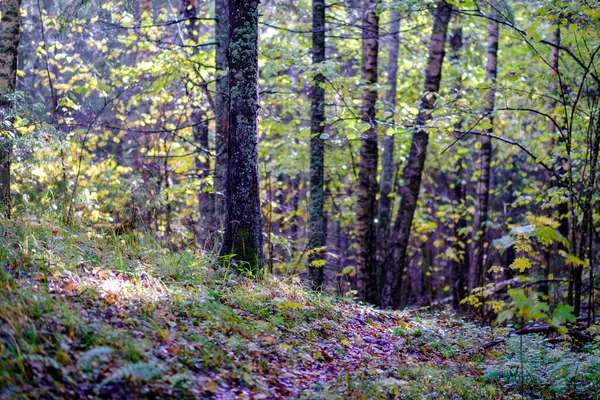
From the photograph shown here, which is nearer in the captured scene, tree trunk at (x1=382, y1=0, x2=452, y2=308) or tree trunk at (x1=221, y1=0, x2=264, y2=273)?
tree trunk at (x1=221, y1=0, x2=264, y2=273)

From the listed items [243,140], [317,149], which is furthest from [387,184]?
[243,140]

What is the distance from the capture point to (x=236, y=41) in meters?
6.55

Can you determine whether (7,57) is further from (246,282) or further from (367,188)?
(367,188)

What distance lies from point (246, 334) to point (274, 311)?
937 millimetres

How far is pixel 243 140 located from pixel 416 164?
15.6 ft

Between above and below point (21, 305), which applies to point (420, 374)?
below

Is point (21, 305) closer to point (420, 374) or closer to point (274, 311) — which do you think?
point (274, 311)

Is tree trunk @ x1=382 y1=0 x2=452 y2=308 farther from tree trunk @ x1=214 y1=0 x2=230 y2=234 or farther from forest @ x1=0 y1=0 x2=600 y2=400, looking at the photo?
tree trunk @ x1=214 y1=0 x2=230 y2=234

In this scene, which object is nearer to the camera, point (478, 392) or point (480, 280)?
point (478, 392)

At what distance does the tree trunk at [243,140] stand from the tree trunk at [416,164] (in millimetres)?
4117

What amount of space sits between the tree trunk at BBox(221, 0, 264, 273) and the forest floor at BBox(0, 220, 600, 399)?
0.41 metres

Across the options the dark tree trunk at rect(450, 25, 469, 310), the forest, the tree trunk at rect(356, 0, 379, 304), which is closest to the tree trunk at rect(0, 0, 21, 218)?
the forest

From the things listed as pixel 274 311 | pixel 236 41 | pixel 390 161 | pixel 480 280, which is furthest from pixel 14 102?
pixel 390 161

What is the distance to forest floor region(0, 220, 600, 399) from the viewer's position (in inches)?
137
